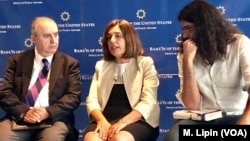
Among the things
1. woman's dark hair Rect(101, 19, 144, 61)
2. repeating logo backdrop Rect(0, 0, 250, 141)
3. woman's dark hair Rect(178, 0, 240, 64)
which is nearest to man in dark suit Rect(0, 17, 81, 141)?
woman's dark hair Rect(101, 19, 144, 61)

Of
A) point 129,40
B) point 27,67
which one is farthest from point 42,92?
point 129,40

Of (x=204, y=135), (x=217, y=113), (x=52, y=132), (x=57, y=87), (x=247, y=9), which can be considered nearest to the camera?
(x=204, y=135)

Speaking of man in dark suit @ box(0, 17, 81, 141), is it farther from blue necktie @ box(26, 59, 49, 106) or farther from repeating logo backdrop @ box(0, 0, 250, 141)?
repeating logo backdrop @ box(0, 0, 250, 141)

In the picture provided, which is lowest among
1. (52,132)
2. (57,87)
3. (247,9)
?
(52,132)

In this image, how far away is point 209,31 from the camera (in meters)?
2.71

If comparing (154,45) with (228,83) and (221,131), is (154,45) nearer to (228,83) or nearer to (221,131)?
(228,83)

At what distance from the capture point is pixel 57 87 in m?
3.11

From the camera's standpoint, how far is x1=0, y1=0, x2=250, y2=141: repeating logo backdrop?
359 centimetres

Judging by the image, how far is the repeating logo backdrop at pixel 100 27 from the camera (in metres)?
3.59

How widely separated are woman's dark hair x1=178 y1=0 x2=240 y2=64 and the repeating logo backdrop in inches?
31.2

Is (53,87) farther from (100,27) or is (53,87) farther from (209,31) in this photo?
(209,31)

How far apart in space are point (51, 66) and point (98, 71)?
1.20 ft

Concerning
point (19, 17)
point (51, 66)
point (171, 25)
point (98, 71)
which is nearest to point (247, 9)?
point (171, 25)

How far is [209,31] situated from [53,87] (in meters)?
1.21
